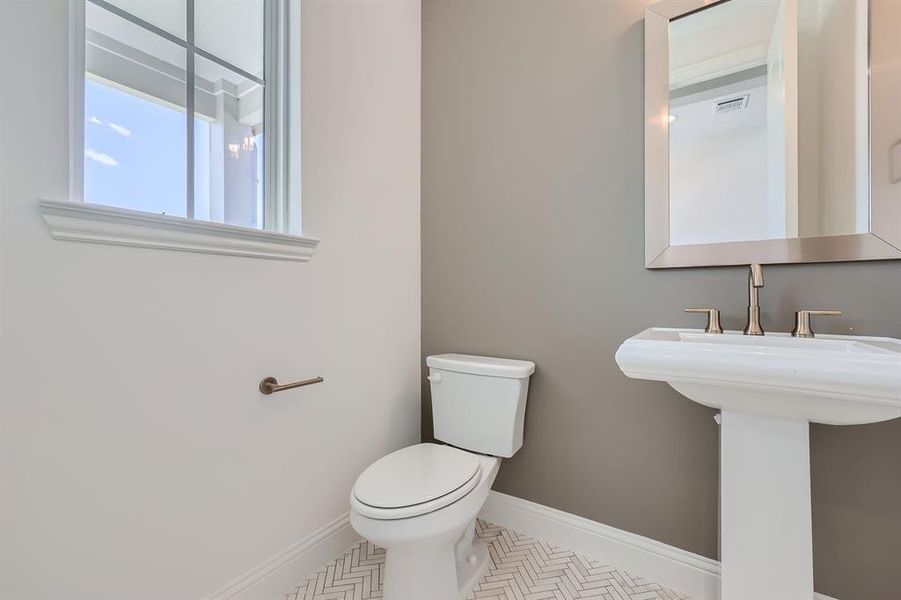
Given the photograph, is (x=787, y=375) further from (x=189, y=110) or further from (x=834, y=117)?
(x=189, y=110)

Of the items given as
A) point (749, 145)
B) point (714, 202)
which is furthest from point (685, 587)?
point (749, 145)

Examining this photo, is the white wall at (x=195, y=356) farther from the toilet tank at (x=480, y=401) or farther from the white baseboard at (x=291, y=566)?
the toilet tank at (x=480, y=401)

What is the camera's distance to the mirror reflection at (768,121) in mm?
1097

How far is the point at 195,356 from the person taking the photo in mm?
1059

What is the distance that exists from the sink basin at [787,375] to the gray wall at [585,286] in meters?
0.33

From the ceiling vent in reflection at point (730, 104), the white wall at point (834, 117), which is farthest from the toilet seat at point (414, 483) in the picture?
the ceiling vent in reflection at point (730, 104)

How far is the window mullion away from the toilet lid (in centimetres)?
95

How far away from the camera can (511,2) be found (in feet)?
5.27

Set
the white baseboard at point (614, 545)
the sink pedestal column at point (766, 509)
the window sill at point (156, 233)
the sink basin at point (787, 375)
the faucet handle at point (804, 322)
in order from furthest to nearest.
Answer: the white baseboard at point (614, 545)
the faucet handle at point (804, 322)
the sink pedestal column at point (766, 509)
the window sill at point (156, 233)
the sink basin at point (787, 375)

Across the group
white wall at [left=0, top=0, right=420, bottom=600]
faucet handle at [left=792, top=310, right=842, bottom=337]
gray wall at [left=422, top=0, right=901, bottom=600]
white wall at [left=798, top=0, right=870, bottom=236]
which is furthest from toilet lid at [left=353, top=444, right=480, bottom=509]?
white wall at [left=798, top=0, right=870, bottom=236]

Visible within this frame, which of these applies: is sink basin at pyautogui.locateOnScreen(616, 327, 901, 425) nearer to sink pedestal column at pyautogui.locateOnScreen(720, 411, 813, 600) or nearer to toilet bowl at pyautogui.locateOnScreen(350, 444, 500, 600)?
sink pedestal column at pyautogui.locateOnScreen(720, 411, 813, 600)

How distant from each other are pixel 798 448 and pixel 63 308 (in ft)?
5.56

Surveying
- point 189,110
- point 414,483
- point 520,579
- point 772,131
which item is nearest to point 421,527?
point 414,483

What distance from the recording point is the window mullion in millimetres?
1129
